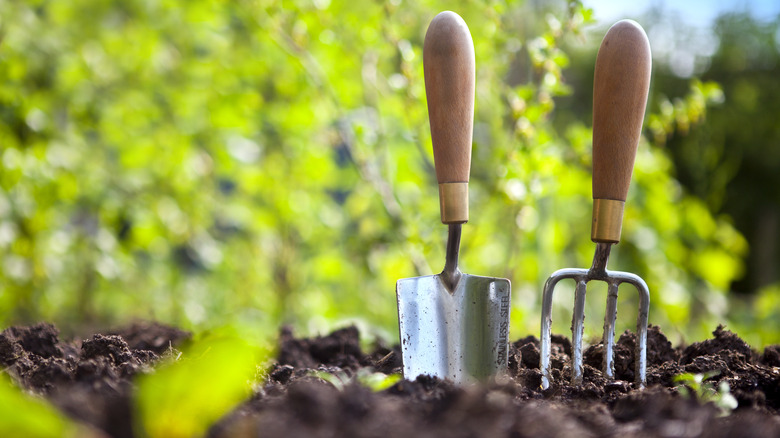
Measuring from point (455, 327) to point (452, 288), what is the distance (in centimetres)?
6

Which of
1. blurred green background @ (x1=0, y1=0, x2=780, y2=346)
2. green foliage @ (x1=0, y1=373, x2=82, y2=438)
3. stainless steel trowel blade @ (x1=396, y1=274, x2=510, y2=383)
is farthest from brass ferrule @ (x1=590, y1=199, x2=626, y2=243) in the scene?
green foliage @ (x1=0, y1=373, x2=82, y2=438)

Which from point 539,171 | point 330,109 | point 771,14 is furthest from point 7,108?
point 771,14

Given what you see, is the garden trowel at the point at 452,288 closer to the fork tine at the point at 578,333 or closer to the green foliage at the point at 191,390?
the fork tine at the point at 578,333

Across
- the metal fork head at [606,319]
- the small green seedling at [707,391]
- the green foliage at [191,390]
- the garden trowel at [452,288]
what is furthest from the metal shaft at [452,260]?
the green foliage at [191,390]

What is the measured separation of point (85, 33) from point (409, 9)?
123 cm

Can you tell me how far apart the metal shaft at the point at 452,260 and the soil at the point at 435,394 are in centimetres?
14

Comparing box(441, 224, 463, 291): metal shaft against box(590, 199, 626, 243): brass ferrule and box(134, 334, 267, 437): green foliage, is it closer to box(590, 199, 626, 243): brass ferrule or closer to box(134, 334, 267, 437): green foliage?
A: box(590, 199, 626, 243): brass ferrule

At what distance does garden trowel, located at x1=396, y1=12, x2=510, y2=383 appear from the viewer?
0.82m

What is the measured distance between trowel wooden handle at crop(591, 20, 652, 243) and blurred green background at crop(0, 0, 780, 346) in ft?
1.53

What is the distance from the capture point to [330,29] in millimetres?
1645

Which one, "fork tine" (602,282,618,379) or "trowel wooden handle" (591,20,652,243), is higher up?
"trowel wooden handle" (591,20,652,243)

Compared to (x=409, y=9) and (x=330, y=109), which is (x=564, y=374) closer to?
(x=409, y=9)

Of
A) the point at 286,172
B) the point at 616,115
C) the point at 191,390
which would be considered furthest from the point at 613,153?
the point at 286,172

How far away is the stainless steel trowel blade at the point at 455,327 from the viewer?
0.84 meters
